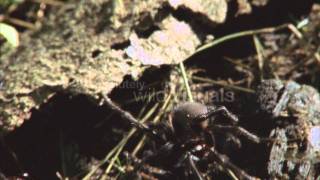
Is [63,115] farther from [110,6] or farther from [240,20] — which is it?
[240,20]

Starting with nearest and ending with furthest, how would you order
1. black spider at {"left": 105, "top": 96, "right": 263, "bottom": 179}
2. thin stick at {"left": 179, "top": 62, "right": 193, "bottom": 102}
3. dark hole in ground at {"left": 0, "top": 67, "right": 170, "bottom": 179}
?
1. black spider at {"left": 105, "top": 96, "right": 263, "bottom": 179}
2. dark hole in ground at {"left": 0, "top": 67, "right": 170, "bottom": 179}
3. thin stick at {"left": 179, "top": 62, "right": 193, "bottom": 102}

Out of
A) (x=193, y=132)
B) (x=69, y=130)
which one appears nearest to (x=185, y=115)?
(x=193, y=132)

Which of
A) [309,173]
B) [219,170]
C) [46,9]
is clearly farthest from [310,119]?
[46,9]

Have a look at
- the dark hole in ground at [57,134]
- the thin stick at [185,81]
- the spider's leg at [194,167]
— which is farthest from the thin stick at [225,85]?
the spider's leg at [194,167]

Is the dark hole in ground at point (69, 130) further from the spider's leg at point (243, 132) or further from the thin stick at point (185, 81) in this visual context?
the spider's leg at point (243, 132)

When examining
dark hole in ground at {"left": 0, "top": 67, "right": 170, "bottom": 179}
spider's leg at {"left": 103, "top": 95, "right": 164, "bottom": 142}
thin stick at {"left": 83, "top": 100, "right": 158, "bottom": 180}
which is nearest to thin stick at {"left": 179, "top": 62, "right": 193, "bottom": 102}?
dark hole in ground at {"left": 0, "top": 67, "right": 170, "bottom": 179}

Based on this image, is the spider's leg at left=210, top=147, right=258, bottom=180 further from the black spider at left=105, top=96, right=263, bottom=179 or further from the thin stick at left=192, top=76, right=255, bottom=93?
the thin stick at left=192, top=76, right=255, bottom=93

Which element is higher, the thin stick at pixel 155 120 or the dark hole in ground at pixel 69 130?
the dark hole in ground at pixel 69 130
